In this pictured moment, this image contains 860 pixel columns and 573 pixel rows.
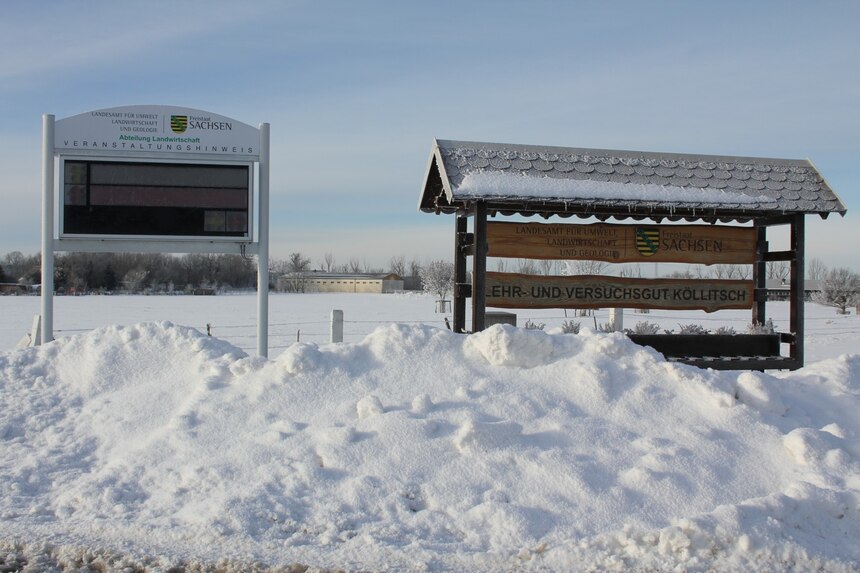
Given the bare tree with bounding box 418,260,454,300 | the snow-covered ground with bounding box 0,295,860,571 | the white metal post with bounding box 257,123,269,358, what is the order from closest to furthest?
1. the snow-covered ground with bounding box 0,295,860,571
2. the white metal post with bounding box 257,123,269,358
3. the bare tree with bounding box 418,260,454,300

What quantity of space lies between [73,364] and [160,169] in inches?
169

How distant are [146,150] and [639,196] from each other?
276 inches

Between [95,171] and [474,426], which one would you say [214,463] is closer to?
[474,426]

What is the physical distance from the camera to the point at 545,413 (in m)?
6.46

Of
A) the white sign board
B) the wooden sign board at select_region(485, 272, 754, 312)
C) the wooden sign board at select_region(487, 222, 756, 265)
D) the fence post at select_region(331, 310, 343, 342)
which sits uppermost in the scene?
the white sign board

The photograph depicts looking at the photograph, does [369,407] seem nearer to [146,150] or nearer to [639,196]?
[639,196]

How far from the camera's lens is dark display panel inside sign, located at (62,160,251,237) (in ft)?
36.2

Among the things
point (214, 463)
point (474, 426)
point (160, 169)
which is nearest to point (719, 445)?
point (474, 426)

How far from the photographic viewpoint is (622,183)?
31.9 ft

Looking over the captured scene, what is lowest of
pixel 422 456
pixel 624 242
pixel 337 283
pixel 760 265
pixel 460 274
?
pixel 422 456

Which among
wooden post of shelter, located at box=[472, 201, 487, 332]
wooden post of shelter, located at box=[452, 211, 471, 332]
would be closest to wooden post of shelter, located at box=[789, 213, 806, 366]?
wooden post of shelter, located at box=[472, 201, 487, 332]

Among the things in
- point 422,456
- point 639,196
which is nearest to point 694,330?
point 639,196

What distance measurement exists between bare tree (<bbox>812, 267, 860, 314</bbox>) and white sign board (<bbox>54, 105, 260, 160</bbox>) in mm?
44239

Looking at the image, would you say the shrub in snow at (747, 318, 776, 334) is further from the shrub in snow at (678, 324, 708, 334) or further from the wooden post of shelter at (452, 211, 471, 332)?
the wooden post of shelter at (452, 211, 471, 332)
